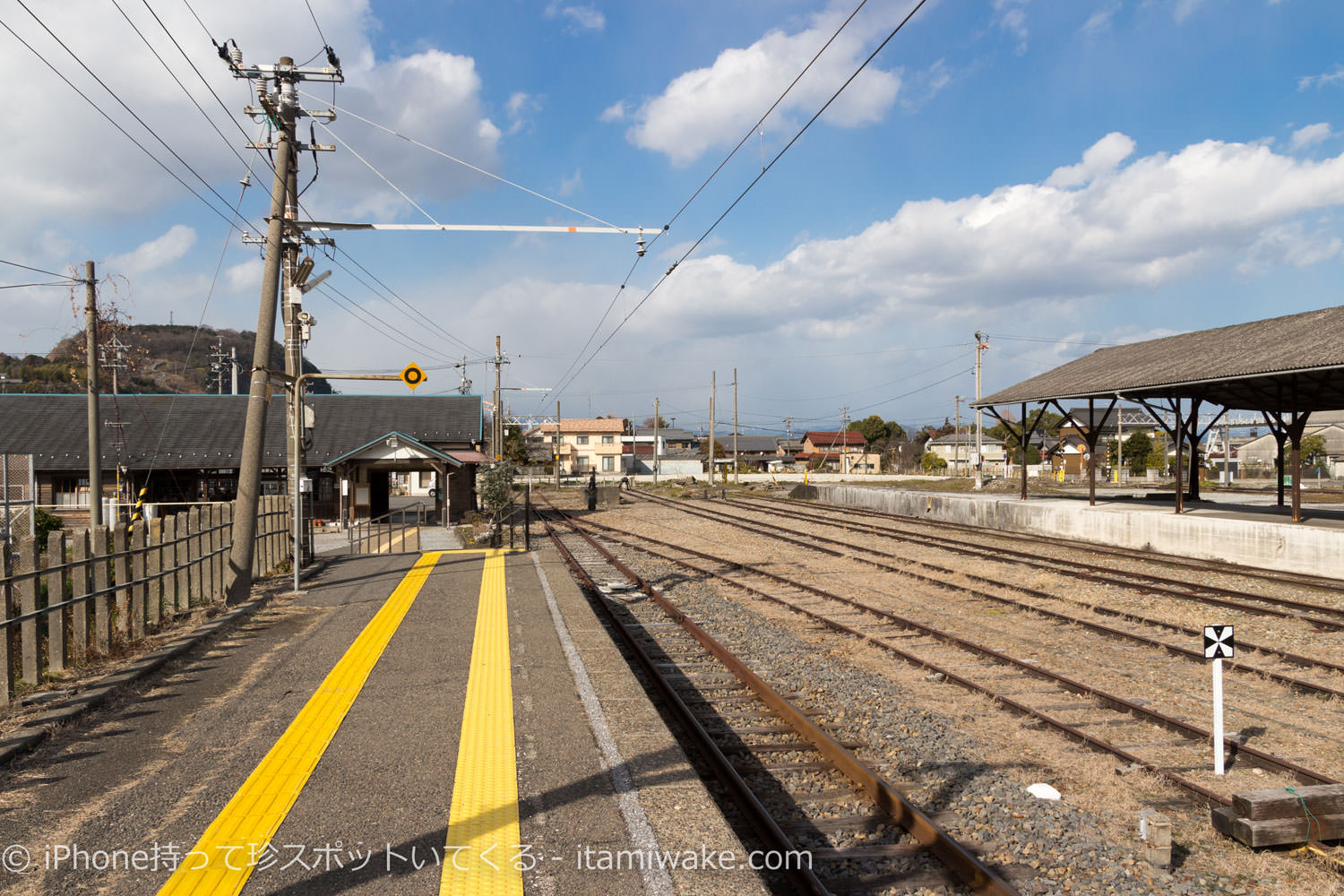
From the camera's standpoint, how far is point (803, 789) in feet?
19.3

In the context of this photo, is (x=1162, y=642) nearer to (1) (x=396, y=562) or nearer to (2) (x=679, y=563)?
(2) (x=679, y=563)

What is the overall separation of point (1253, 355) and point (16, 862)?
71.8ft

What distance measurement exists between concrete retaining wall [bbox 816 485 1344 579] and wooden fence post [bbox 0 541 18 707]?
1994cm

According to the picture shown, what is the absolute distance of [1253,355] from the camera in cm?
1819

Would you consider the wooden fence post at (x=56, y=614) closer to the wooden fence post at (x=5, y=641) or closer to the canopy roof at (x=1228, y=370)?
the wooden fence post at (x=5, y=641)

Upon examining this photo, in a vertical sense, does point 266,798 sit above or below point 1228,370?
below

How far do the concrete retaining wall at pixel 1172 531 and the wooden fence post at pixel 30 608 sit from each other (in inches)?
783

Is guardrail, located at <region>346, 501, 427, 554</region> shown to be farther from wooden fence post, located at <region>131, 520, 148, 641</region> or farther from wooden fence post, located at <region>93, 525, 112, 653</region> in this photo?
wooden fence post, located at <region>93, 525, 112, 653</region>

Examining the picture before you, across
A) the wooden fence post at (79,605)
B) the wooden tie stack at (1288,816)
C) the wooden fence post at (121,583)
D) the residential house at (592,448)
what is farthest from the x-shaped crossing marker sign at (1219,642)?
the residential house at (592,448)

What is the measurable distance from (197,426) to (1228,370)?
36007mm

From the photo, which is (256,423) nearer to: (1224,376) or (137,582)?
(137,582)

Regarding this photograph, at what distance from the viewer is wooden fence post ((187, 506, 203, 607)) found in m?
9.95

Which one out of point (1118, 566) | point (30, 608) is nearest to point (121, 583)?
point (30, 608)

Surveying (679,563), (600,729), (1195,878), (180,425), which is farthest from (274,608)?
(180,425)
